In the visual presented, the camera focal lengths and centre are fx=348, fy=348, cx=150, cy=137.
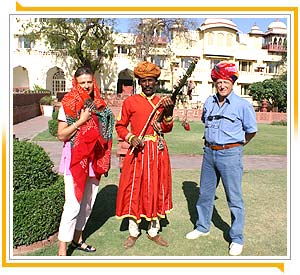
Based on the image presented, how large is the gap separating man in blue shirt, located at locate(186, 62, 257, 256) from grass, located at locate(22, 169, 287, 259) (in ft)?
1.21

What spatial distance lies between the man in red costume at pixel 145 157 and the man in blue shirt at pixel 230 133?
1.57 feet

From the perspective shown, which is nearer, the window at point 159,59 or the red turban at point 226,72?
the red turban at point 226,72

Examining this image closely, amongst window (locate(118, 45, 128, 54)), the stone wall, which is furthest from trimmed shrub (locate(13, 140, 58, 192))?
window (locate(118, 45, 128, 54))

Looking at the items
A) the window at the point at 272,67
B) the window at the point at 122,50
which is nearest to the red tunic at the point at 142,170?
the window at the point at 122,50

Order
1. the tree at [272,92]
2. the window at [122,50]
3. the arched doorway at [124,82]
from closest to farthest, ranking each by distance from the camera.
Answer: the tree at [272,92] → the window at [122,50] → the arched doorway at [124,82]

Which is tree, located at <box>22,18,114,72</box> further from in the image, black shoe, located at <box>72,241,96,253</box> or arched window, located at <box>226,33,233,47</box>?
black shoe, located at <box>72,241,96,253</box>

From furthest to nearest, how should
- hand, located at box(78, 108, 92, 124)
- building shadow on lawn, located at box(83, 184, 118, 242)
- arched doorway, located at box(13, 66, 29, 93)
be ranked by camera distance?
arched doorway, located at box(13, 66, 29, 93), building shadow on lawn, located at box(83, 184, 118, 242), hand, located at box(78, 108, 92, 124)

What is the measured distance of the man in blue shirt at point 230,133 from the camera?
3553 millimetres

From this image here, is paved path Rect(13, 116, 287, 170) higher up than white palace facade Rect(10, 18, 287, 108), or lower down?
lower down

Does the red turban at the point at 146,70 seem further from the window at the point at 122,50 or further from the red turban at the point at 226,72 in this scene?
the window at the point at 122,50

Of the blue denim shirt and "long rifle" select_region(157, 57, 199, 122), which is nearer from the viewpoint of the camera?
"long rifle" select_region(157, 57, 199, 122)

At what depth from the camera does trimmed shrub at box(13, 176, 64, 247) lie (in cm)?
345
